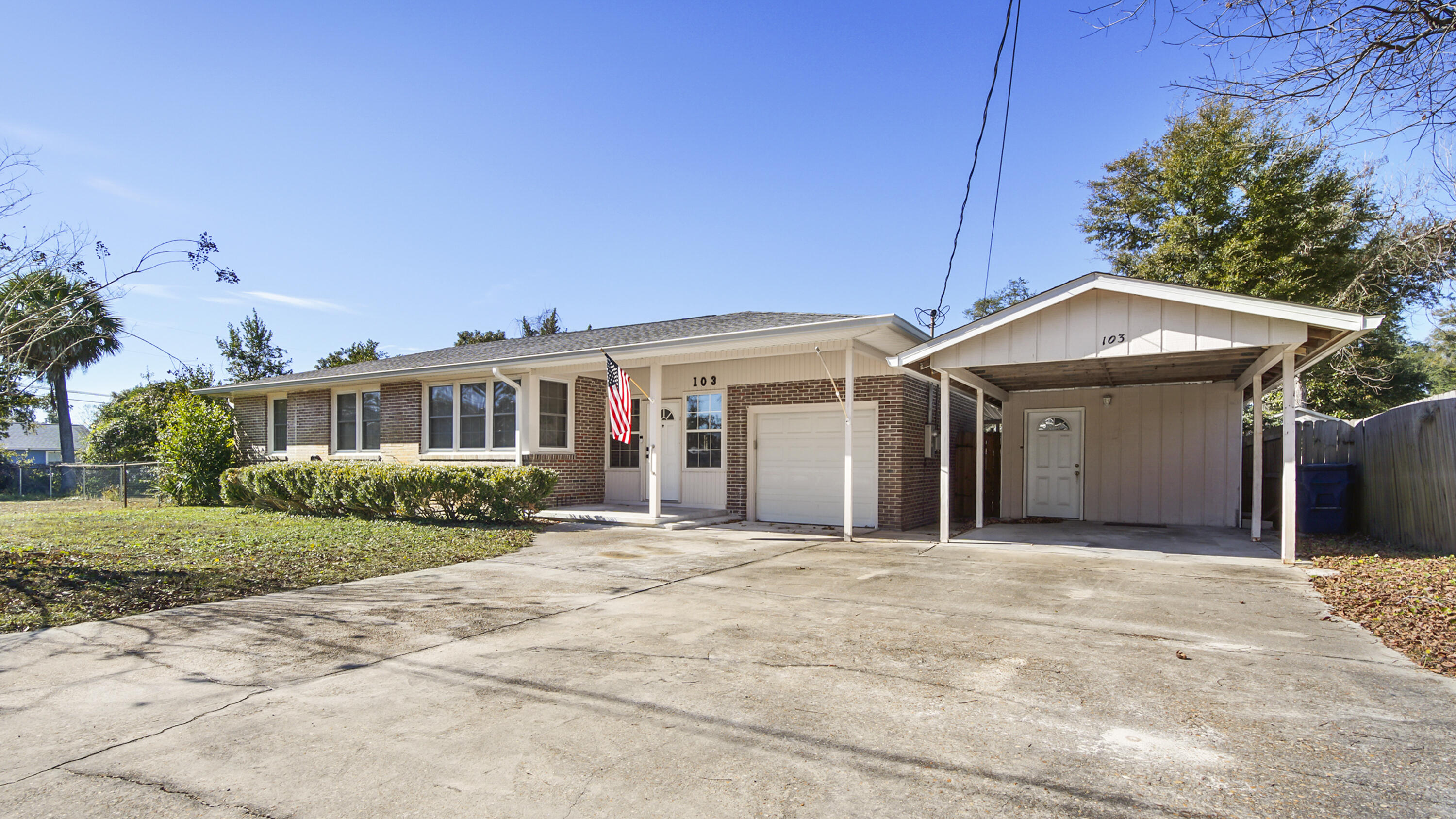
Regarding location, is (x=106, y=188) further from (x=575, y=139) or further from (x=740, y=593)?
(x=740, y=593)

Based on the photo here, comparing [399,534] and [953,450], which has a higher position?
[953,450]

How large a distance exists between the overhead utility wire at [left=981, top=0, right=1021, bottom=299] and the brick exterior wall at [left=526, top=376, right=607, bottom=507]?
7938 mm

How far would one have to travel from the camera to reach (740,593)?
256 inches

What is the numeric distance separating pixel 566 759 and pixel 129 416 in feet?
98.2

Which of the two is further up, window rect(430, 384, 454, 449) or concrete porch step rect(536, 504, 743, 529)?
window rect(430, 384, 454, 449)

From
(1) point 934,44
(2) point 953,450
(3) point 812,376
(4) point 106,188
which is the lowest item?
(2) point 953,450

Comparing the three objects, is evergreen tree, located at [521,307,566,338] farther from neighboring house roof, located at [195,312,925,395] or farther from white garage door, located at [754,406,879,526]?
white garage door, located at [754,406,879,526]

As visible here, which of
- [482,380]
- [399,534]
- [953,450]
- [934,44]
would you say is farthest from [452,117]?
[953,450]

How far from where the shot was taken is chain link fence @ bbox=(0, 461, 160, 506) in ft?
59.5

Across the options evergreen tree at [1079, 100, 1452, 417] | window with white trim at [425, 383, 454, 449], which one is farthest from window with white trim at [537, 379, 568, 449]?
evergreen tree at [1079, 100, 1452, 417]

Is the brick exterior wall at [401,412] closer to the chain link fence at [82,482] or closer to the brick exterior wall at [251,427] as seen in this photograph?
the brick exterior wall at [251,427]

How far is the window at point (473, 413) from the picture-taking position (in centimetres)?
1434

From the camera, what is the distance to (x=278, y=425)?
18.4m

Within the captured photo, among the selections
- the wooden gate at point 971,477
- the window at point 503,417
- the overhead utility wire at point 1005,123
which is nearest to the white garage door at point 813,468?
the wooden gate at point 971,477
